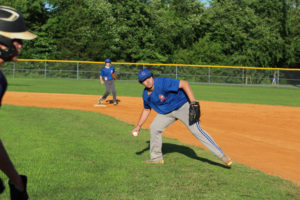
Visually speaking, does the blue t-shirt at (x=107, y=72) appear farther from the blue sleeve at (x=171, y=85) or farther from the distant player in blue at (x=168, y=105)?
the blue sleeve at (x=171, y=85)

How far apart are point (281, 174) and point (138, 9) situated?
4492 centimetres

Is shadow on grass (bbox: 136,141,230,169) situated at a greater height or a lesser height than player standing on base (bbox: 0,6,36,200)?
lesser

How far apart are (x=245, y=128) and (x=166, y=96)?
608 cm

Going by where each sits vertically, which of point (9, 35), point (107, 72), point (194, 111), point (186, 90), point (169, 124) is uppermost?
point (9, 35)

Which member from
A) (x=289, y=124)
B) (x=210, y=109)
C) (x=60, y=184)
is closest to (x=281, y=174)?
(x=60, y=184)

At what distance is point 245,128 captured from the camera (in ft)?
39.4

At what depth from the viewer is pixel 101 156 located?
715 centimetres

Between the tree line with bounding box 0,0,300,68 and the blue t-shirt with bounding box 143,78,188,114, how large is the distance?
3801 centimetres

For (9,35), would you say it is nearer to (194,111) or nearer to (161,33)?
(194,111)

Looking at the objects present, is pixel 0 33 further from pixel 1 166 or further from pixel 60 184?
pixel 60 184

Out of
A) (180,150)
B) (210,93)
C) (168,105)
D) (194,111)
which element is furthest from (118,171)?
(210,93)

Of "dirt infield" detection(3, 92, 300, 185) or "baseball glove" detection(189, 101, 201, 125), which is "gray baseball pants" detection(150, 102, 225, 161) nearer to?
"baseball glove" detection(189, 101, 201, 125)

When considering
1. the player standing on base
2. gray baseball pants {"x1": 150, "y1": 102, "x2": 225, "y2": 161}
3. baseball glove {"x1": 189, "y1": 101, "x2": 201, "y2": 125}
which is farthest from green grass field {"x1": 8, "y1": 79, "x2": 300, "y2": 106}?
the player standing on base

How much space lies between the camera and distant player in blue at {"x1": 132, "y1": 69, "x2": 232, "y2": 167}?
21.0 feet
